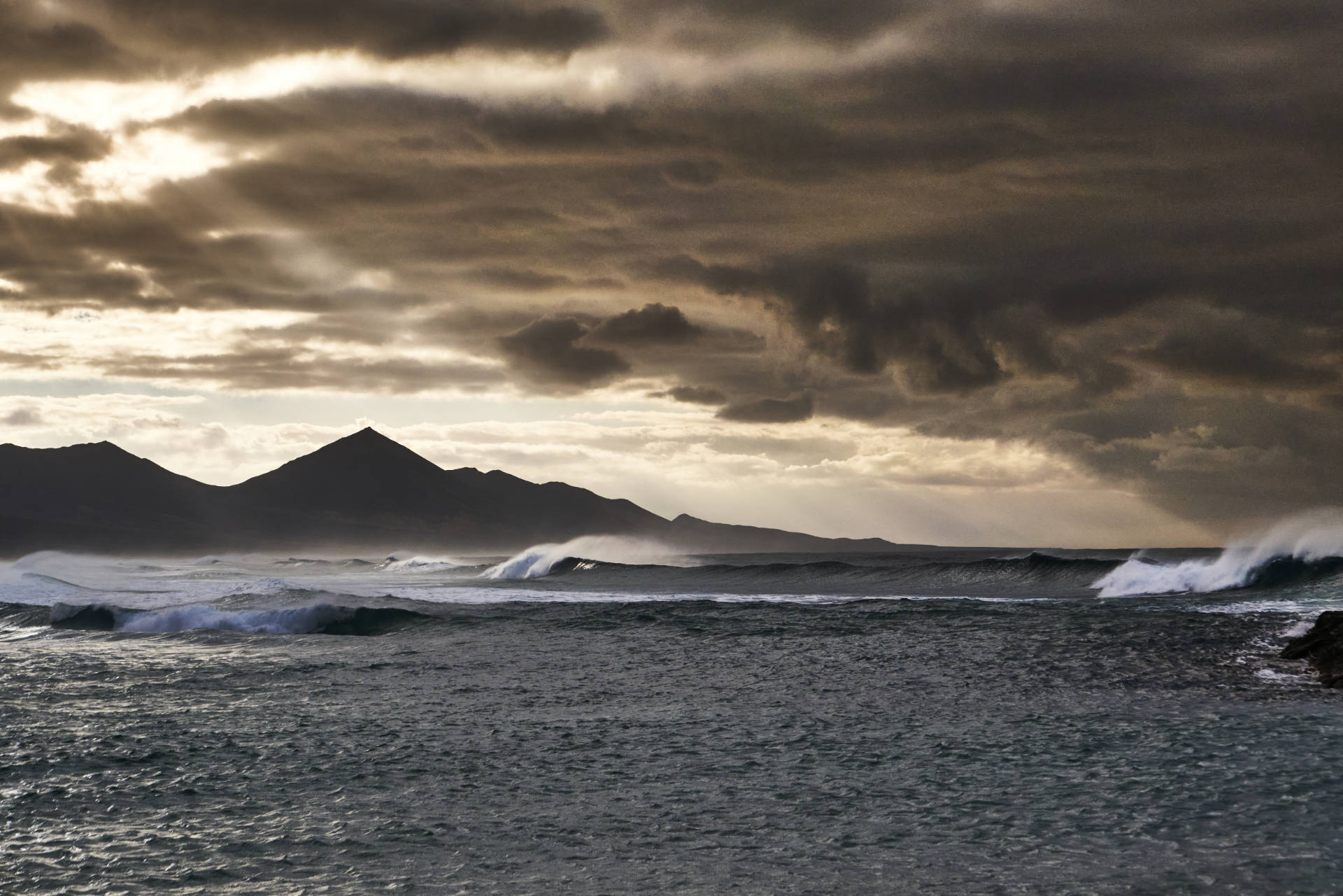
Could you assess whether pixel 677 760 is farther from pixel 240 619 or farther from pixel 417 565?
pixel 417 565

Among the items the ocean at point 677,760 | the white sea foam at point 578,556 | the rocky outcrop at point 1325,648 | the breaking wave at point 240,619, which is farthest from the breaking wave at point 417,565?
the rocky outcrop at point 1325,648

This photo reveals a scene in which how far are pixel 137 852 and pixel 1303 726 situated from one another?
14.1 meters

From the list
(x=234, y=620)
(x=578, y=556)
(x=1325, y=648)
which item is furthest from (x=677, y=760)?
(x=578, y=556)

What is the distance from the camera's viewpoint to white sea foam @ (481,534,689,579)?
71938 mm

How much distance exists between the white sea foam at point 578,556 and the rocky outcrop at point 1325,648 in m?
51.7

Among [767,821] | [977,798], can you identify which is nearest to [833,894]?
[767,821]

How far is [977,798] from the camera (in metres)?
10.6

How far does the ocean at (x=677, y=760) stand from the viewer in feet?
28.1

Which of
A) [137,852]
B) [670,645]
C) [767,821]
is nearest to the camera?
[137,852]

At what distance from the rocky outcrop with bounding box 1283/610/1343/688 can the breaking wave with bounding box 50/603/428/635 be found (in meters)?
22.3

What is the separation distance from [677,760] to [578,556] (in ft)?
239

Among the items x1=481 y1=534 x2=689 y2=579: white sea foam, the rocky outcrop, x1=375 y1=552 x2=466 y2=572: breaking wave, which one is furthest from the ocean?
x1=375 y1=552 x2=466 y2=572: breaking wave

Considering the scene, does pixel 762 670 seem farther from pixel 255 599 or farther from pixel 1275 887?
pixel 255 599

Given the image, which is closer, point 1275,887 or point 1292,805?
point 1275,887
